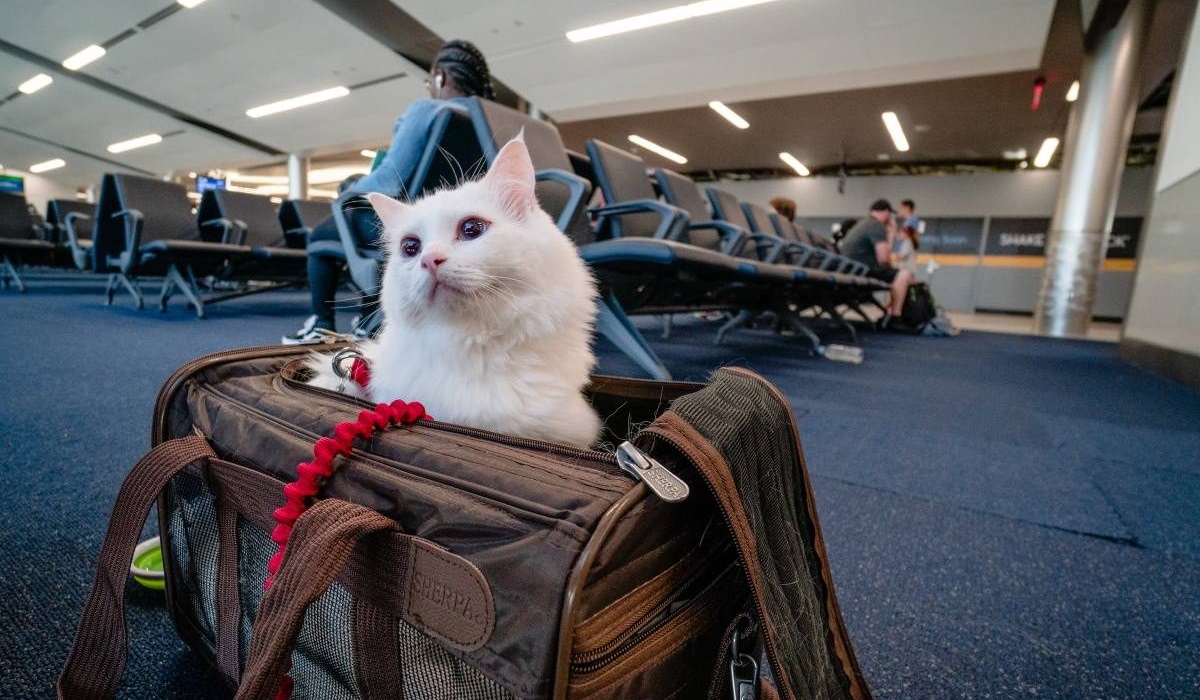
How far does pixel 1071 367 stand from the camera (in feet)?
12.7

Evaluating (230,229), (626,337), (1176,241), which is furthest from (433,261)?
(230,229)

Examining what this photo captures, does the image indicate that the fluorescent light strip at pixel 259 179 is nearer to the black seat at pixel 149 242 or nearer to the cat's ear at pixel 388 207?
the black seat at pixel 149 242

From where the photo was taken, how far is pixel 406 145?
164 cm

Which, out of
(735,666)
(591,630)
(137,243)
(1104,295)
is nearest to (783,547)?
(735,666)

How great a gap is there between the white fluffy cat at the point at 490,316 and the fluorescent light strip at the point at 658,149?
1071 centimetres

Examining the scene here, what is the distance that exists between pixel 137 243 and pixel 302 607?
505cm

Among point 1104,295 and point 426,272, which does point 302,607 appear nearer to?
point 426,272

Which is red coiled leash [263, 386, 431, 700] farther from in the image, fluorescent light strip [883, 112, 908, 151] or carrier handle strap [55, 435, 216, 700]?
fluorescent light strip [883, 112, 908, 151]

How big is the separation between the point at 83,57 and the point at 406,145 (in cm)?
1123

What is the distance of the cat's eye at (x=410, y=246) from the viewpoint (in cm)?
63

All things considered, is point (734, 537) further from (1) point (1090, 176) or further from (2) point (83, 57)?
(2) point (83, 57)


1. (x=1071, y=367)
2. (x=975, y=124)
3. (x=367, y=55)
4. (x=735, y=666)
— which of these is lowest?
(x=1071, y=367)

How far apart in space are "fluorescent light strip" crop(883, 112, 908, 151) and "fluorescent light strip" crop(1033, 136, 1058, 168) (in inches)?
89.6

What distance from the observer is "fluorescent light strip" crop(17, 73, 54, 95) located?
960 cm
